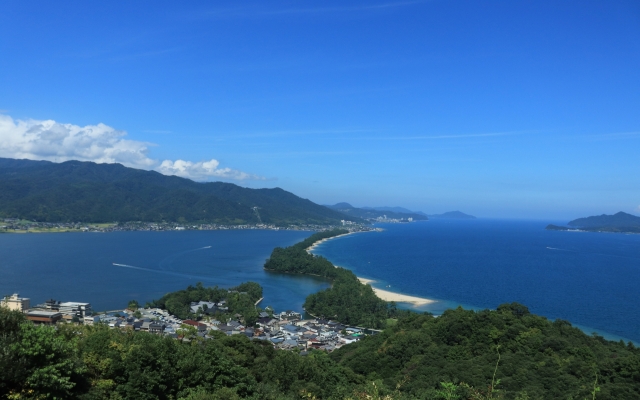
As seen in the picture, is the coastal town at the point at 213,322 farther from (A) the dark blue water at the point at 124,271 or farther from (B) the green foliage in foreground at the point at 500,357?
(B) the green foliage in foreground at the point at 500,357

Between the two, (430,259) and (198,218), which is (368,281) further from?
(198,218)

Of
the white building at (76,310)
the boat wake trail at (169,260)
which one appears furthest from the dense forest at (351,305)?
the boat wake trail at (169,260)

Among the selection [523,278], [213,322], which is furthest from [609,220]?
[213,322]

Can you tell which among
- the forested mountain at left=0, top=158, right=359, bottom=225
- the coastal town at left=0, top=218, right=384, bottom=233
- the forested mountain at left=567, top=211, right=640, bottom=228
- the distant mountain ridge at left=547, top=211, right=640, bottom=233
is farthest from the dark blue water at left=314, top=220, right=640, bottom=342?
the forested mountain at left=567, top=211, right=640, bottom=228

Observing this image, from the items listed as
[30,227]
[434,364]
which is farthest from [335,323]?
[30,227]

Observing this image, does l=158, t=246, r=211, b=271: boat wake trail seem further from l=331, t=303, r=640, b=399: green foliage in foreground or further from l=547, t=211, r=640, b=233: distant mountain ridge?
l=547, t=211, r=640, b=233: distant mountain ridge

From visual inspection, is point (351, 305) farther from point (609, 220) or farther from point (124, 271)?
point (609, 220)
